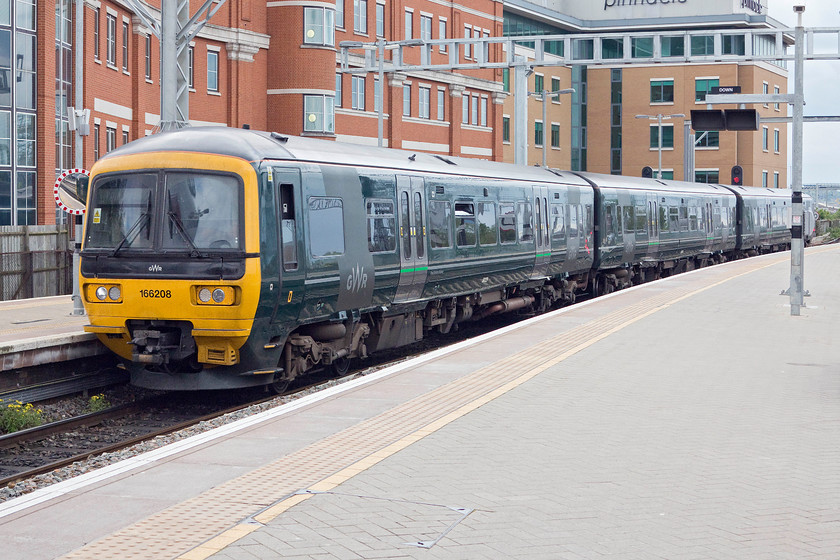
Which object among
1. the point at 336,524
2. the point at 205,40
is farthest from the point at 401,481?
the point at 205,40

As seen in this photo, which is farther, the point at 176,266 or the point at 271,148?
the point at 271,148

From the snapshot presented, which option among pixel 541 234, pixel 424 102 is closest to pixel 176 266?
pixel 541 234

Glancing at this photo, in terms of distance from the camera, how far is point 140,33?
36.3m

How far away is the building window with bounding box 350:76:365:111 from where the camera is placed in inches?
2052

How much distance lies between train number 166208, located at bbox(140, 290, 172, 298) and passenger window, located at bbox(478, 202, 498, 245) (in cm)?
819

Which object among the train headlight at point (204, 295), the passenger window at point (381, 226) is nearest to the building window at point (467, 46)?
the passenger window at point (381, 226)

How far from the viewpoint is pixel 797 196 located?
20.8m

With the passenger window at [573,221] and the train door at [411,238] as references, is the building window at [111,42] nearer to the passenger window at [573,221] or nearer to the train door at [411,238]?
the passenger window at [573,221]

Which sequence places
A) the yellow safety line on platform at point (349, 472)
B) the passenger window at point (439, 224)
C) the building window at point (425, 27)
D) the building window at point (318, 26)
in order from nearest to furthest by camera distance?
Answer: 1. the yellow safety line on platform at point (349, 472)
2. the passenger window at point (439, 224)
3. the building window at point (318, 26)
4. the building window at point (425, 27)

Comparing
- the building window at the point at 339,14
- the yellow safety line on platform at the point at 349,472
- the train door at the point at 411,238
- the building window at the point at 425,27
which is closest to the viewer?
the yellow safety line on platform at the point at 349,472

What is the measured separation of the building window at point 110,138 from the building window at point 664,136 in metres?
54.3

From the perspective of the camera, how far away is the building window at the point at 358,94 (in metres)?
52.1

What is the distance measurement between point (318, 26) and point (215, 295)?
3672 centimetres

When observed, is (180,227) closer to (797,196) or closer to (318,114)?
(797,196)
